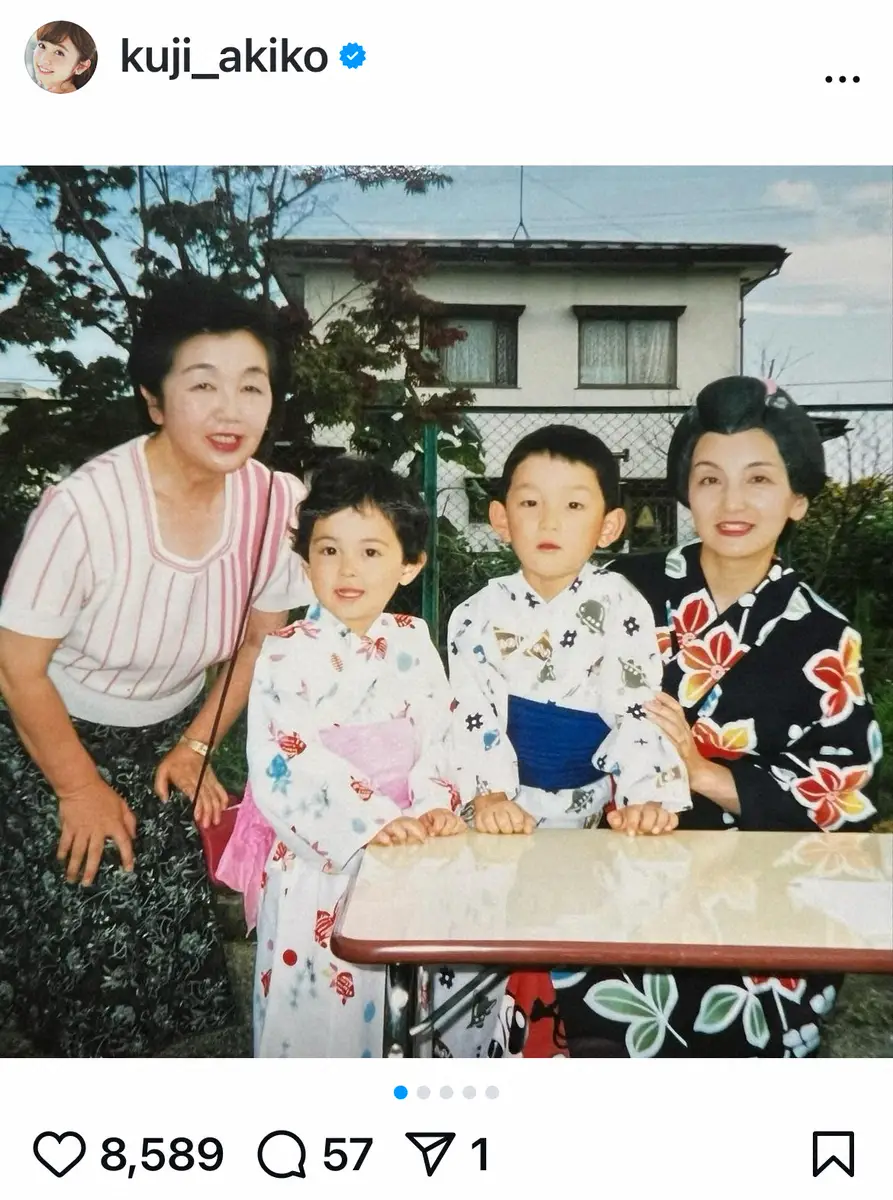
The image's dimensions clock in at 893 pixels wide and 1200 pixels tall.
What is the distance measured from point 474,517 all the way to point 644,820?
673mm

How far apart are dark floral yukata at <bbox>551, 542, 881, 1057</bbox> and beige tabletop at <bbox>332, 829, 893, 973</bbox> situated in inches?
3.7

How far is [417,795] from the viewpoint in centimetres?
200

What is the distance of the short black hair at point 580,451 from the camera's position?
2011mm

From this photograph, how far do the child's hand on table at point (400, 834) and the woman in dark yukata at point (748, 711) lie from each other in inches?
16.0
